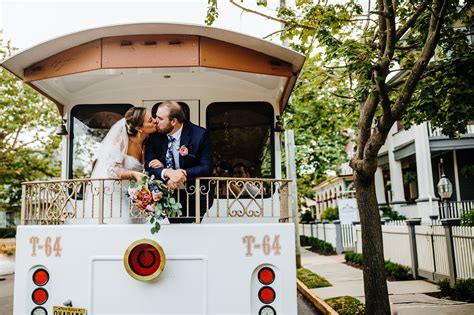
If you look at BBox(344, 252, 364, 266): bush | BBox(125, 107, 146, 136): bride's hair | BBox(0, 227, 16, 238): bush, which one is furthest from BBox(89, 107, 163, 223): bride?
BBox(0, 227, 16, 238): bush

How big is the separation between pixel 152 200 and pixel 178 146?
114 centimetres

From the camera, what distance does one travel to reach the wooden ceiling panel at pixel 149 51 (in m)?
5.12

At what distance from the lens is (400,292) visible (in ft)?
34.4

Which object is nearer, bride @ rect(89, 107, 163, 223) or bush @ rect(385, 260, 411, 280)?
bride @ rect(89, 107, 163, 223)

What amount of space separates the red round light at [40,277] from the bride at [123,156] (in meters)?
0.87

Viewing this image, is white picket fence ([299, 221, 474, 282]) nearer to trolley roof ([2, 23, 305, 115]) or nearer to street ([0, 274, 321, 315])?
street ([0, 274, 321, 315])

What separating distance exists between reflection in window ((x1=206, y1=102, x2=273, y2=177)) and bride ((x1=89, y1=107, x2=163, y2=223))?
1.16m

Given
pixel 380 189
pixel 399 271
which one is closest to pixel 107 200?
pixel 399 271

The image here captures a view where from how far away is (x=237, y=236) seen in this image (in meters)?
4.52

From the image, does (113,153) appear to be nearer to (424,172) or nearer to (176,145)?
(176,145)

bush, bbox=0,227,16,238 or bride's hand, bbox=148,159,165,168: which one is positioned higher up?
bride's hand, bbox=148,159,165,168

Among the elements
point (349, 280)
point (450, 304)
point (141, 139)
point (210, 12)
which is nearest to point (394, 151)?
point (349, 280)

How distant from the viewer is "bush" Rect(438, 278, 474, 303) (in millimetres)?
9188

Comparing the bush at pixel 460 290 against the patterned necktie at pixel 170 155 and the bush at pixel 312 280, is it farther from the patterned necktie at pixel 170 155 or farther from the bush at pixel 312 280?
the patterned necktie at pixel 170 155
